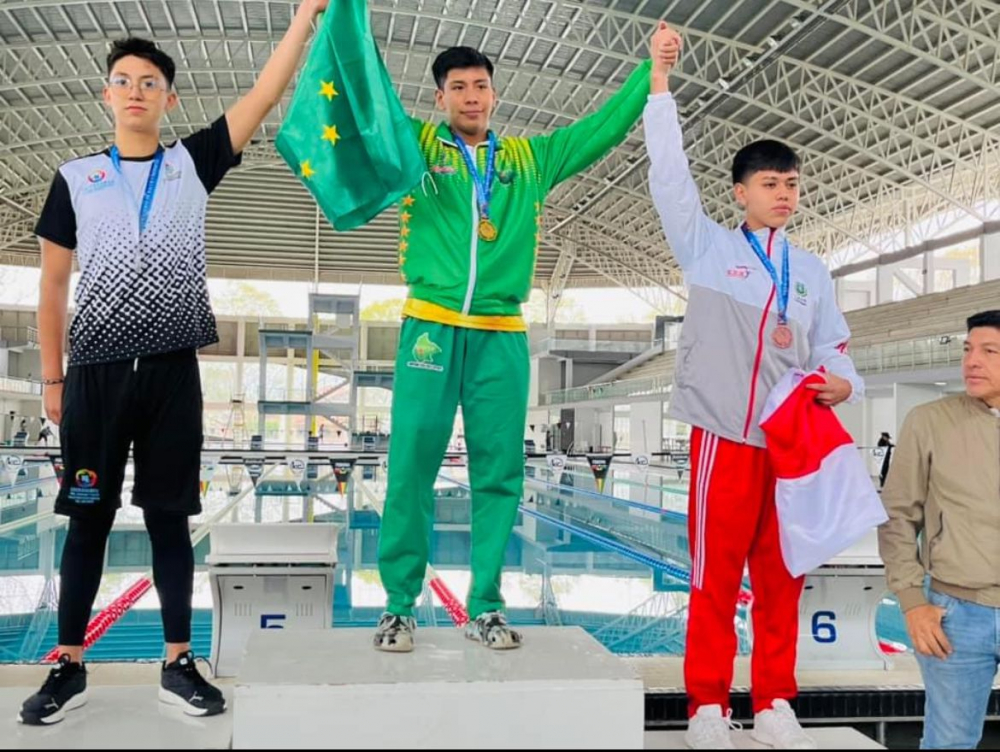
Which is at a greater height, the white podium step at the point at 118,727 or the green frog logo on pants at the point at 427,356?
the green frog logo on pants at the point at 427,356

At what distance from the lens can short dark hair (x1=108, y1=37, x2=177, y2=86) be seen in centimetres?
245

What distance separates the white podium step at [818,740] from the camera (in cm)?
211

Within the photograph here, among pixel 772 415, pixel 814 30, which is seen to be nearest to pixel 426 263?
pixel 772 415

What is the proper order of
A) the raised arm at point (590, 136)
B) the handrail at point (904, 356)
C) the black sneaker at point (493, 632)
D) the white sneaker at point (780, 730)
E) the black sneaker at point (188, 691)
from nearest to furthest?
the white sneaker at point (780, 730), the black sneaker at point (188, 691), the black sneaker at point (493, 632), the raised arm at point (590, 136), the handrail at point (904, 356)

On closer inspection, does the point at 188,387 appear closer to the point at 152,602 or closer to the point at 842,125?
the point at 152,602

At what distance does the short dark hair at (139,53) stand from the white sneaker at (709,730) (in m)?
2.21

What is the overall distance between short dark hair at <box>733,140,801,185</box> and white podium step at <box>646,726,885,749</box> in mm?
1526

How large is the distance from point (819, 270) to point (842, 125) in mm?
19966

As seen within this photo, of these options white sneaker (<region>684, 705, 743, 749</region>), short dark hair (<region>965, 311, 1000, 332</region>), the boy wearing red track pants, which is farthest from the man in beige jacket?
white sneaker (<region>684, 705, 743, 749</region>)

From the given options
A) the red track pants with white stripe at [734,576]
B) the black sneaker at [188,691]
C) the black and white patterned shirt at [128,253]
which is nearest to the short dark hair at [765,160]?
the red track pants with white stripe at [734,576]

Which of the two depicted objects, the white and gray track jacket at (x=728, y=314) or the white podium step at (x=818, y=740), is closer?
the white podium step at (x=818, y=740)

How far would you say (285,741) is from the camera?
6.22 ft

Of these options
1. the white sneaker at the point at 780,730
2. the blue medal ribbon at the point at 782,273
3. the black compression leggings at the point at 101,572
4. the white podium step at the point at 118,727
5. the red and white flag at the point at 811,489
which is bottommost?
the white podium step at the point at 118,727

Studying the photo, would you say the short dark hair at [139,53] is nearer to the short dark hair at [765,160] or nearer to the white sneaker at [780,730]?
the short dark hair at [765,160]
